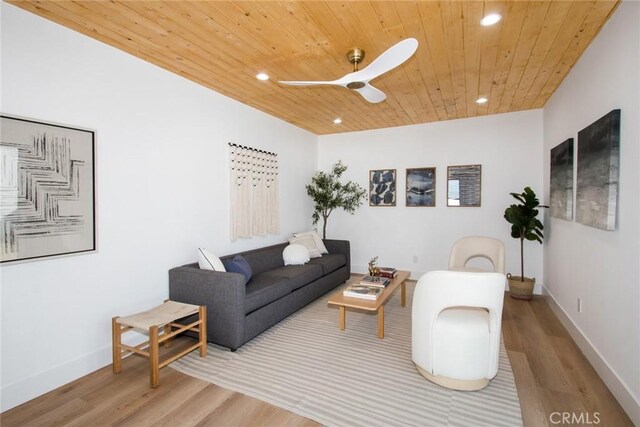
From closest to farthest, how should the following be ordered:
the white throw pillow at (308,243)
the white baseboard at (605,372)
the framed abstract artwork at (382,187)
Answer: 1. the white baseboard at (605,372)
2. the white throw pillow at (308,243)
3. the framed abstract artwork at (382,187)

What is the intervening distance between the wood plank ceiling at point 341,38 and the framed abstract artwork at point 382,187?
1.93m

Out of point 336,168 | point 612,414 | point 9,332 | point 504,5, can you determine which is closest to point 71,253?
point 9,332

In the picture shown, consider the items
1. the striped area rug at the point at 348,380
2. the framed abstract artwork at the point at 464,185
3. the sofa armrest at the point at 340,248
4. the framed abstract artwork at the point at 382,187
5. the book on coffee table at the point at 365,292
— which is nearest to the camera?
the striped area rug at the point at 348,380

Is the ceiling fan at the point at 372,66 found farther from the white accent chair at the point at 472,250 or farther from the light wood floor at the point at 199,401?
the light wood floor at the point at 199,401

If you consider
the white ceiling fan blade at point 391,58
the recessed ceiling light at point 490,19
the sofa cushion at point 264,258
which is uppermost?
the recessed ceiling light at point 490,19

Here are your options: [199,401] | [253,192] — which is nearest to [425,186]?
[253,192]

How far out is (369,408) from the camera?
2.09 meters

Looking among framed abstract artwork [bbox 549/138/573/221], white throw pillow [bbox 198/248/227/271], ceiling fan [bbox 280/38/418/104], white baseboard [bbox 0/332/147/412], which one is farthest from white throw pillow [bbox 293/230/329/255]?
framed abstract artwork [bbox 549/138/573/221]

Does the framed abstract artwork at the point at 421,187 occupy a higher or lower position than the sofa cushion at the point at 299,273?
higher

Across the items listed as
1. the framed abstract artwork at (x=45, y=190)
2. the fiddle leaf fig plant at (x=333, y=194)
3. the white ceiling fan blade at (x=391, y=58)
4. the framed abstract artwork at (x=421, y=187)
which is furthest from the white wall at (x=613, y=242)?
the framed abstract artwork at (x=45, y=190)

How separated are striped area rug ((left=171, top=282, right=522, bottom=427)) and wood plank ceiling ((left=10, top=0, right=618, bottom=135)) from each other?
2.73 meters

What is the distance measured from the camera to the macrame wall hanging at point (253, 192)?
4.14 m

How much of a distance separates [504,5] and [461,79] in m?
1.34

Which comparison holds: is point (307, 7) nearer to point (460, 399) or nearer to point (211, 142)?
point (211, 142)
